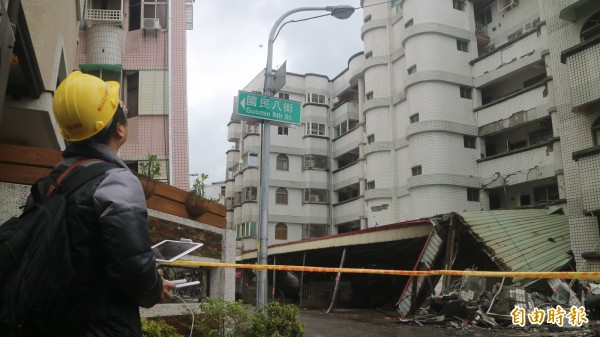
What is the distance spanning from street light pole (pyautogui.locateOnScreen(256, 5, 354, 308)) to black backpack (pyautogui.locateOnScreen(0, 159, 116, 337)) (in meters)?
7.38

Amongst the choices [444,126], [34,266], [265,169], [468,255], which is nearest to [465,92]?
[444,126]

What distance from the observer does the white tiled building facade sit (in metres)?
16.5

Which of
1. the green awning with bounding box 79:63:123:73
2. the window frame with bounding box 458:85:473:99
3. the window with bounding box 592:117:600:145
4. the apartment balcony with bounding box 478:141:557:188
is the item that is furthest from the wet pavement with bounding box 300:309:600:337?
the window frame with bounding box 458:85:473:99

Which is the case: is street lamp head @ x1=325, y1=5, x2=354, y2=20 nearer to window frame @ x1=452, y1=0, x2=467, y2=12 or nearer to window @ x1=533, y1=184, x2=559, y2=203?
window @ x1=533, y1=184, x2=559, y2=203

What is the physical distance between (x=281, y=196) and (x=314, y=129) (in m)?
6.28

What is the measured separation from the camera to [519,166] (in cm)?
2341

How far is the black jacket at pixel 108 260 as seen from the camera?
5.63 feet

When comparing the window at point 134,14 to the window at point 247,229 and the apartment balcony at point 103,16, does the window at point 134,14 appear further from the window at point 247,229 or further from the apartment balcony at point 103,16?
the window at point 247,229

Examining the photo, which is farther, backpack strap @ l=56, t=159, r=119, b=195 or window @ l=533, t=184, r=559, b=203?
window @ l=533, t=184, r=559, b=203

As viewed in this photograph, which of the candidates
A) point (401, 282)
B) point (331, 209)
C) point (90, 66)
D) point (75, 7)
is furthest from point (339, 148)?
point (75, 7)

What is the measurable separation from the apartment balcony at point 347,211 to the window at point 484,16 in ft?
46.2

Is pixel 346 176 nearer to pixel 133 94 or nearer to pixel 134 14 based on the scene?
pixel 134 14

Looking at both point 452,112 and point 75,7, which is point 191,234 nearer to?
point 75,7

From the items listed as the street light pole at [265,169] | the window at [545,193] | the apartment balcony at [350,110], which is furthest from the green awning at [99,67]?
the apartment balcony at [350,110]
